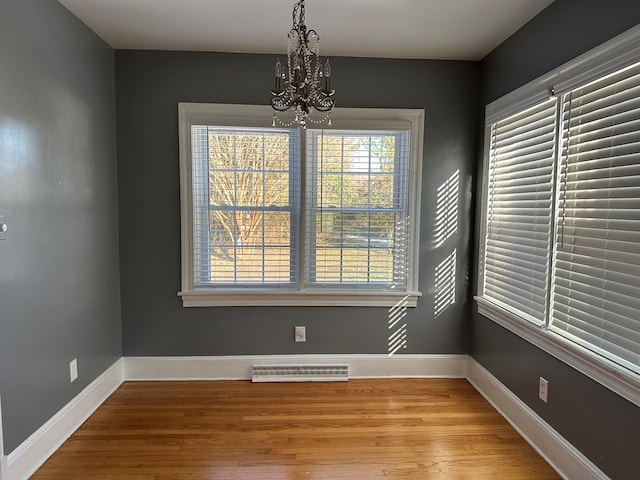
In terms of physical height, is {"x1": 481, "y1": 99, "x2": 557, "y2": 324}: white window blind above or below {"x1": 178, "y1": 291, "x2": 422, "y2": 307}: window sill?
above

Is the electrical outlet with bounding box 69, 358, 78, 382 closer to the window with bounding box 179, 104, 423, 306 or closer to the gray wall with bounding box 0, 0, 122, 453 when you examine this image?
the gray wall with bounding box 0, 0, 122, 453

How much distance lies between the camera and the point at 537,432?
2094 millimetres

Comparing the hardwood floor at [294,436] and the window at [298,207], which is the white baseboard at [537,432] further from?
the window at [298,207]

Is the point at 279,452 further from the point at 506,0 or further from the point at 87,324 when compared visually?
the point at 506,0

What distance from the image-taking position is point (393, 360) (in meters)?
2.93

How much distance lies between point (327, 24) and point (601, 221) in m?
1.85

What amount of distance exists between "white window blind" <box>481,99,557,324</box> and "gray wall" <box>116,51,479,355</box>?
0.94 feet

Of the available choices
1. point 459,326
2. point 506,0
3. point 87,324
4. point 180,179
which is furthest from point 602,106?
point 87,324

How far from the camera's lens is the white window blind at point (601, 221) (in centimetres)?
153

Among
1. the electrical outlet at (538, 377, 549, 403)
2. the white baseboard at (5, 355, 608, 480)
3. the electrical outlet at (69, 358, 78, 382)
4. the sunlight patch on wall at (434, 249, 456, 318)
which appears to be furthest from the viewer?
the sunlight patch on wall at (434, 249, 456, 318)

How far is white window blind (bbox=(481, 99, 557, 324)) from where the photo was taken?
2055 mm

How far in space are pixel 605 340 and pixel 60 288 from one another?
2.81 m

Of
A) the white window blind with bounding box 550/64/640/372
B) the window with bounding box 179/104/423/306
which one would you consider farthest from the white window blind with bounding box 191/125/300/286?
the white window blind with bounding box 550/64/640/372

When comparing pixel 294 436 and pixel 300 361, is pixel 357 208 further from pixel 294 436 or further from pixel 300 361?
pixel 294 436
